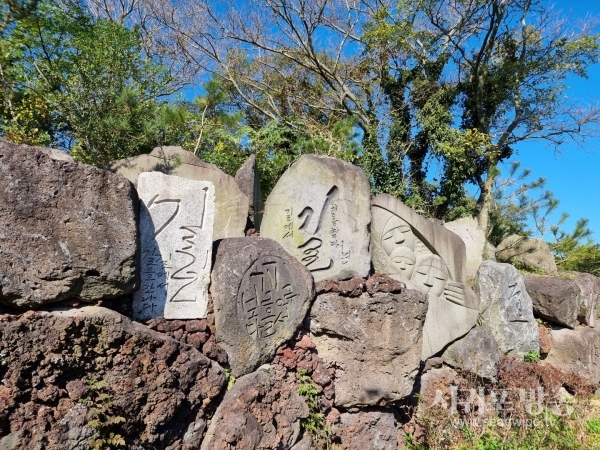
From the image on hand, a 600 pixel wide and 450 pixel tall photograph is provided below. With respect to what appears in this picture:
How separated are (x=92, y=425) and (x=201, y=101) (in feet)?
12.5

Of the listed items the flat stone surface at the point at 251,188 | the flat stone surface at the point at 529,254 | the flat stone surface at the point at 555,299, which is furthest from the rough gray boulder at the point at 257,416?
the flat stone surface at the point at 529,254

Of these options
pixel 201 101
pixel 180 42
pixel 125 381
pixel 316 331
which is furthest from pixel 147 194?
pixel 180 42

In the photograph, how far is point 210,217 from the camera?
3324 mm

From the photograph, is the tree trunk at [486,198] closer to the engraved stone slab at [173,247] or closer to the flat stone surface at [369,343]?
the flat stone surface at [369,343]

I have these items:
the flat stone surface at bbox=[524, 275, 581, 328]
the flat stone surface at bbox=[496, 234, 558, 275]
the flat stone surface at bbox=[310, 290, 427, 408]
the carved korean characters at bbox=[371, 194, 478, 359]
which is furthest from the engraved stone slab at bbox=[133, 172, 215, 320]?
the flat stone surface at bbox=[496, 234, 558, 275]

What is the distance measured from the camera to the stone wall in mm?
2430

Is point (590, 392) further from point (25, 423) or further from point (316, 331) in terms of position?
point (25, 423)

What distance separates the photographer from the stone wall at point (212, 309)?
7.97 feet

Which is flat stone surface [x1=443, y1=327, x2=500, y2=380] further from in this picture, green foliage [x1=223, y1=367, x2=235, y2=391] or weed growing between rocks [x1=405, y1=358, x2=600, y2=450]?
green foliage [x1=223, y1=367, x2=235, y2=391]

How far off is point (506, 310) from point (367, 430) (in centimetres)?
278

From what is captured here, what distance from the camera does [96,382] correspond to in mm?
2578

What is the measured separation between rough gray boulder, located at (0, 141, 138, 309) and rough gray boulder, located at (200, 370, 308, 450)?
3.58 feet

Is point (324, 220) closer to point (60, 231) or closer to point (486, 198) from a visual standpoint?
point (60, 231)

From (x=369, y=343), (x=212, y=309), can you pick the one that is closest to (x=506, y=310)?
(x=369, y=343)
